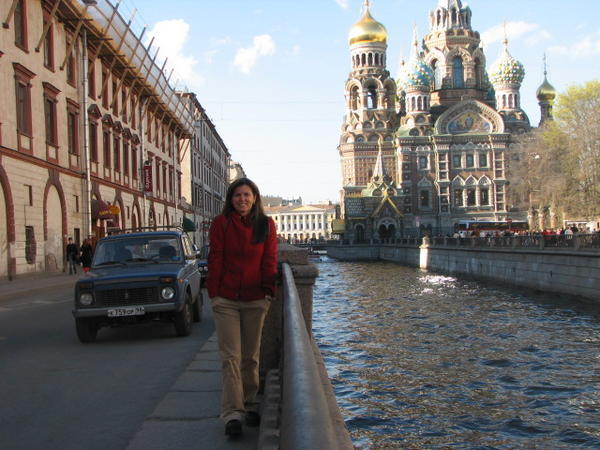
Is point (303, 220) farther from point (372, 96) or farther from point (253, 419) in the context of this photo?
point (253, 419)

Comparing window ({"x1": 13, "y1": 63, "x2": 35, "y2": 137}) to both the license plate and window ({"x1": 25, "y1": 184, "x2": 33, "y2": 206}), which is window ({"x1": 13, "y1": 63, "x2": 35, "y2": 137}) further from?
the license plate

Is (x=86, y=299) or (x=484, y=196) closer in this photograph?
(x=86, y=299)

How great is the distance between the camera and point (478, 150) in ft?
334

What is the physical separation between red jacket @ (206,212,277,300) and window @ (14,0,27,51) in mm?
22506

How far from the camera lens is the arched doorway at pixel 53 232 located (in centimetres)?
2762

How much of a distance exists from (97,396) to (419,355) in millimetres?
9946

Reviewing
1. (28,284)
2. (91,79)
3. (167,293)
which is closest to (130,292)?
(167,293)

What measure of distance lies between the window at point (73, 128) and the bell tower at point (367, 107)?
76313 millimetres

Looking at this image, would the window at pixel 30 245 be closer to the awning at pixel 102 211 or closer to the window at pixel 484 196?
the awning at pixel 102 211

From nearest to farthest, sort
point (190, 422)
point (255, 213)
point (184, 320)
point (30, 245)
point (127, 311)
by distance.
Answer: point (255, 213), point (190, 422), point (127, 311), point (184, 320), point (30, 245)

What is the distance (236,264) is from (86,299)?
5855 millimetres

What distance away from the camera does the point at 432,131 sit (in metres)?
103

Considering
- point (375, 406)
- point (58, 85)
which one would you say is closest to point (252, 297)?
point (375, 406)

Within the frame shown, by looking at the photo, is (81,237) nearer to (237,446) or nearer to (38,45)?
(38,45)
